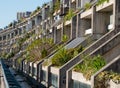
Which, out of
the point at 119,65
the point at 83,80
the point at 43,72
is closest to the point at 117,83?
the point at 119,65

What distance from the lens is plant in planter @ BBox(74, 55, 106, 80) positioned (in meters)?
22.7

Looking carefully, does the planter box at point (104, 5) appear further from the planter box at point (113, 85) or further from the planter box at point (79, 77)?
the planter box at point (113, 85)

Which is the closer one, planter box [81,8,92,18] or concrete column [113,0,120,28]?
concrete column [113,0,120,28]

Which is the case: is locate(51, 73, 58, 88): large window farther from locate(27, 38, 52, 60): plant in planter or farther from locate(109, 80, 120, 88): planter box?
locate(109, 80, 120, 88): planter box

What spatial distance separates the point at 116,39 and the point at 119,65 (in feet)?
19.0

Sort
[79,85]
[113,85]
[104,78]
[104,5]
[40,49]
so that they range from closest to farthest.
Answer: [113,85] → [104,78] → [79,85] → [104,5] → [40,49]

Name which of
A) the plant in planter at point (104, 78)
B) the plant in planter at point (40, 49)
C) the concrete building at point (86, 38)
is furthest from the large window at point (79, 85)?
the plant in planter at point (40, 49)

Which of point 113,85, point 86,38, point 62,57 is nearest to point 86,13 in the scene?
point 86,38

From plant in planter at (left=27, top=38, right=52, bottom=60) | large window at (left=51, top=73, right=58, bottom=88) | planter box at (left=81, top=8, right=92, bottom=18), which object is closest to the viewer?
large window at (left=51, top=73, right=58, bottom=88)

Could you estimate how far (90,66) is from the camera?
954 inches

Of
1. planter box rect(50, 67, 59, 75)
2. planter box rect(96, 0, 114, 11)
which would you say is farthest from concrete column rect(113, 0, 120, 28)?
planter box rect(50, 67, 59, 75)

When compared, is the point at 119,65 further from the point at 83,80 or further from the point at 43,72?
the point at 43,72

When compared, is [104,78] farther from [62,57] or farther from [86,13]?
[86,13]

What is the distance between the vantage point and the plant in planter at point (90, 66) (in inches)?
893
